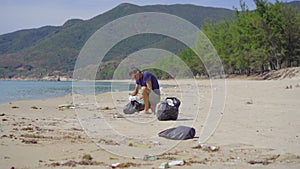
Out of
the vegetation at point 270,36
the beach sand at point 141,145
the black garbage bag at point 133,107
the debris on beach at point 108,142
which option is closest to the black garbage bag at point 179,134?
the beach sand at point 141,145

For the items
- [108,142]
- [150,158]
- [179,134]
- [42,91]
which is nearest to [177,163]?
[150,158]

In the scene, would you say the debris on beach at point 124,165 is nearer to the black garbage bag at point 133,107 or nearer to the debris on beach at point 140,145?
the debris on beach at point 140,145

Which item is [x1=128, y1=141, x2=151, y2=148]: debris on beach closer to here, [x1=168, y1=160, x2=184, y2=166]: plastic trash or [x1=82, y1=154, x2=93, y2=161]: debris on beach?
[x1=82, y1=154, x2=93, y2=161]: debris on beach

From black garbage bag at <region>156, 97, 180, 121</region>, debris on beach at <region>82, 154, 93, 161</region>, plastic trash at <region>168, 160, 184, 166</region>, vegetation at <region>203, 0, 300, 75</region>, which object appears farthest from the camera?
vegetation at <region>203, 0, 300, 75</region>

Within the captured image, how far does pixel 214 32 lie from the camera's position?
6531 centimetres

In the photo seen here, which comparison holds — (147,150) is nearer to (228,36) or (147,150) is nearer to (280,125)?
(280,125)

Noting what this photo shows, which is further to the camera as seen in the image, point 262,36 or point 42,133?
point 262,36

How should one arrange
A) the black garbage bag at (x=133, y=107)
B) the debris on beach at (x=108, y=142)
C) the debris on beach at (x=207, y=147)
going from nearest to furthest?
the debris on beach at (x=207, y=147)
the debris on beach at (x=108, y=142)
the black garbage bag at (x=133, y=107)

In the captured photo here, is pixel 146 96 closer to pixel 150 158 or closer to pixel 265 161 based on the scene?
pixel 150 158

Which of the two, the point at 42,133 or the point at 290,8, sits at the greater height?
the point at 290,8

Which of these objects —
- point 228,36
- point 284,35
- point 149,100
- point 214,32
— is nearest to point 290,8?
point 284,35

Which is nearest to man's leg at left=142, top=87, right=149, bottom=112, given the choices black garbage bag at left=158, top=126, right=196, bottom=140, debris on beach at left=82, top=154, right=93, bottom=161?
black garbage bag at left=158, top=126, right=196, bottom=140

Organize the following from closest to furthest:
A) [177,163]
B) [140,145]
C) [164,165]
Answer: [164,165] < [177,163] < [140,145]

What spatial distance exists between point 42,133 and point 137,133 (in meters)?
2.01
